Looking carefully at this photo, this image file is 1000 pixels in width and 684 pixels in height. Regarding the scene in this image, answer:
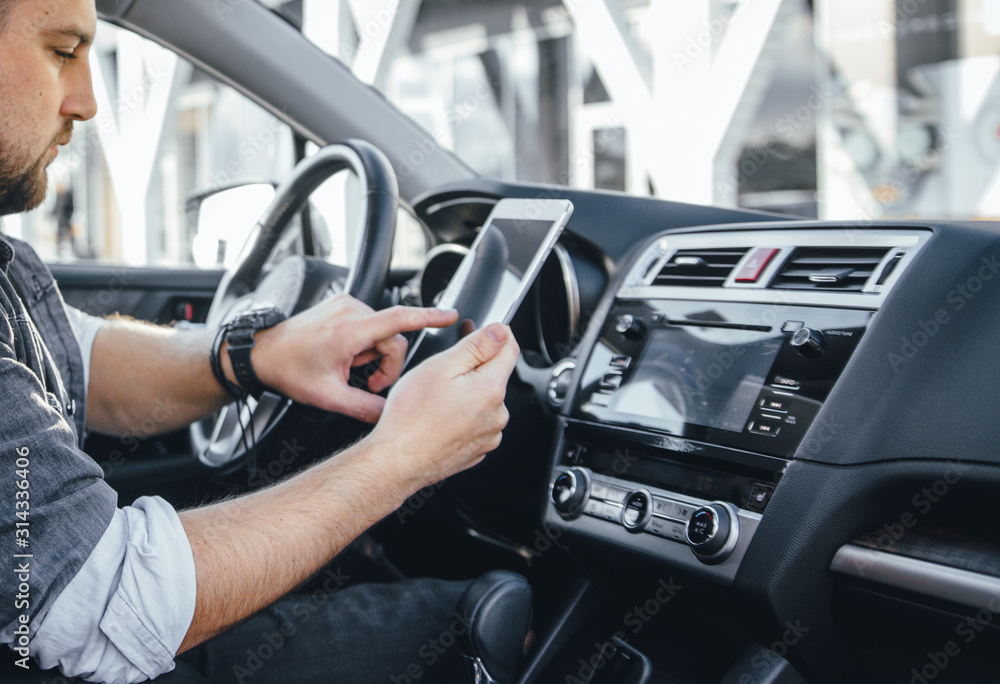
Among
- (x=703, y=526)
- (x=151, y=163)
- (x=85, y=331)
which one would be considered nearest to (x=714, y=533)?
(x=703, y=526)

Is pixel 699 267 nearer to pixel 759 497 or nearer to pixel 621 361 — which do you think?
pixel 621 361

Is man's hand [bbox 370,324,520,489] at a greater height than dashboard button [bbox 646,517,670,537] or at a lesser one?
greater

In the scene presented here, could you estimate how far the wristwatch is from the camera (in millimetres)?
1325

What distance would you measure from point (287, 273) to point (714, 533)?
874mm

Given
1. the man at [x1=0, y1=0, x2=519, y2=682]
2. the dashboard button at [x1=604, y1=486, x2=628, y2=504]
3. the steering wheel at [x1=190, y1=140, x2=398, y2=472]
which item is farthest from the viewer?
the steering wheel at [x1=190, y1=140, x2=398, y2=472]

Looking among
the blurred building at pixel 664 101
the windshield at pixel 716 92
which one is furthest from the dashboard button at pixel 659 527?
the windshield at pixel 716 92

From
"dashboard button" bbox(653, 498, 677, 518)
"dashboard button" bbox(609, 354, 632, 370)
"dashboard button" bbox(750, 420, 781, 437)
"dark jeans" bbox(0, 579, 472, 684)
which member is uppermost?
"dashboard button" bbox(609, 354, 632, 370)

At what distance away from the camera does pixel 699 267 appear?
1.28 metres

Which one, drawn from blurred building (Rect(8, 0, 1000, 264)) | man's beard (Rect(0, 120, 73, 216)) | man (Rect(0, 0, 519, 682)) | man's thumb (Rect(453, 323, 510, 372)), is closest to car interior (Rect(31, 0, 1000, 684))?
man (Rect(0, 0, 519, 682))

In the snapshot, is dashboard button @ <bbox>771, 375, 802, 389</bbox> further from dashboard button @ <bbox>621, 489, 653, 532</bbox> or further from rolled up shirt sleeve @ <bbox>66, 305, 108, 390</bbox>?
rolled up shirt sleeve @ <bbox>66, 305, 108, 390</bbox>

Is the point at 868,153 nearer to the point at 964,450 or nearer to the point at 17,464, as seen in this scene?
the point at 964,450

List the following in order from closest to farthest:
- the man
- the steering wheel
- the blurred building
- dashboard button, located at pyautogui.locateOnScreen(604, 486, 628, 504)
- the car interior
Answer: the man → the car interior → dashboard button, located at pyautogui.locateOnScreen(604, 486, 628, 504) → the steering wheel → the blurred building

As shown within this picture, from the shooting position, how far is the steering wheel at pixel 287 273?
1318mm

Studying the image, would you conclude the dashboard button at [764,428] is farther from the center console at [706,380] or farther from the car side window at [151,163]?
the car side window at [151,163]
